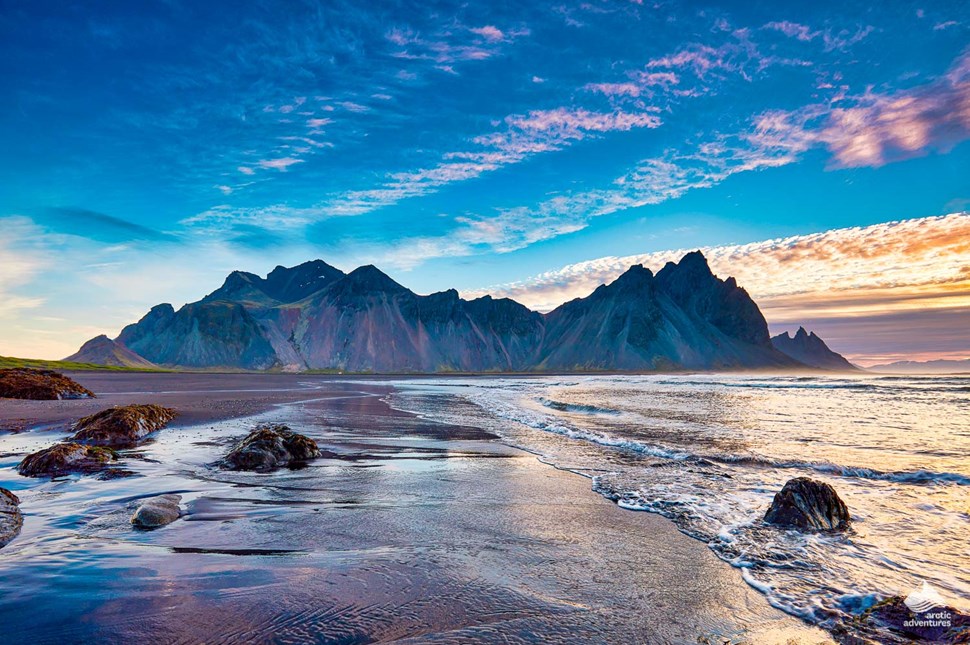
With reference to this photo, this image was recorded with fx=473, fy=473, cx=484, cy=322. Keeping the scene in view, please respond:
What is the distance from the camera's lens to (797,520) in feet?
26.1

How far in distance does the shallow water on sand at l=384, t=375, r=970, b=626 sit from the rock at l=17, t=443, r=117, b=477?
38.6 ft

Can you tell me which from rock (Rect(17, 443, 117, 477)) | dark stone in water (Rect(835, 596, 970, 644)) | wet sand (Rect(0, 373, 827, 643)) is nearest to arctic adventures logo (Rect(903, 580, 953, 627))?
dark stone in water (Rect(835, 596, 970, 644))

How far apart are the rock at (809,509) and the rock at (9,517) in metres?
11.4

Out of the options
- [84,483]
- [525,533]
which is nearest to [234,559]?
[525,533]

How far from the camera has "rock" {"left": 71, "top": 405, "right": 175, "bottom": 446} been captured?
15.2 meters

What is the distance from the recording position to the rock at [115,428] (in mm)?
15211

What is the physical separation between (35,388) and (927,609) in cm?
4424

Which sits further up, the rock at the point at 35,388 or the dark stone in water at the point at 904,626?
the rock at the point at 35,388

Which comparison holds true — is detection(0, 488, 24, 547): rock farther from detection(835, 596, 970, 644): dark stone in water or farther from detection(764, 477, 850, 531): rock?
detection(764, 477, 850, 531): rock

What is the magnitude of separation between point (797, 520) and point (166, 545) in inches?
380

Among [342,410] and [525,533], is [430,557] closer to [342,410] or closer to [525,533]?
[525,533]

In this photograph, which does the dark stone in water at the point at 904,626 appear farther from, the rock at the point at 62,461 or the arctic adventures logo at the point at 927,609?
the rock at the point at 62,461

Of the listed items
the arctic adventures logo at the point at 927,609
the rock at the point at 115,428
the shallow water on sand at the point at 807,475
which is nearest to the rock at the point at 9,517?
the rock at the point at 115,428

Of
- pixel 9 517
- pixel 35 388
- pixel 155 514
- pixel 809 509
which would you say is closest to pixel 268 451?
pixel 155 514
